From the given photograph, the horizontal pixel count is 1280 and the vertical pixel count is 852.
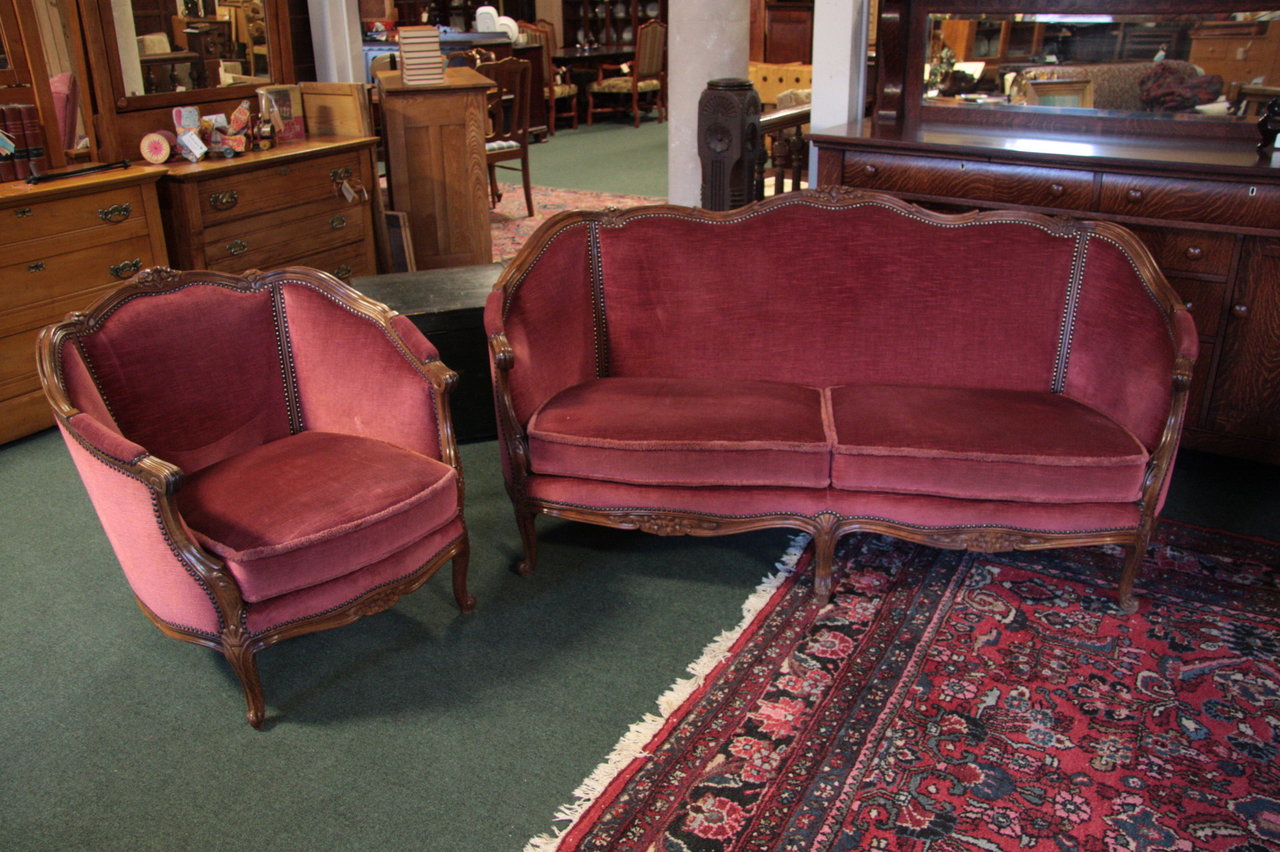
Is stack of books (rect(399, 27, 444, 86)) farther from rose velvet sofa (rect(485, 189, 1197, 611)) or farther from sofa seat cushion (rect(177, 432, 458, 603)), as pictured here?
sofa seat cushion (rect(177, 432, 458, 603))

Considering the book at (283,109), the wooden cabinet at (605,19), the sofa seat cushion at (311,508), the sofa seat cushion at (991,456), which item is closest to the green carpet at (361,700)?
the sofa seat cushion at (311,508)

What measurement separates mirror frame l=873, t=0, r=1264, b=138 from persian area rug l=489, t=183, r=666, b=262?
2954mm

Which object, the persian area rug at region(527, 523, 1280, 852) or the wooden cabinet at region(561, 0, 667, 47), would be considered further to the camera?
the wooden cabinet at region(561, 0, 667, 47)

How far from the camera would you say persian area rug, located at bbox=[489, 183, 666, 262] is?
6809 millimetres

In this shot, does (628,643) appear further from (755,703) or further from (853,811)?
(853,811)

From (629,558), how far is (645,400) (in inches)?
18.9

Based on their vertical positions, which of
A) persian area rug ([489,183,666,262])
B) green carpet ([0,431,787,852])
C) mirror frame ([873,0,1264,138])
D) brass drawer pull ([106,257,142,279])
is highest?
mirror frame ([873,0,1264,138])

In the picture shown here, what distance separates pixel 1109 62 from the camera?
12.5ft

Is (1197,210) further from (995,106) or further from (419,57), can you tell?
(419,57)

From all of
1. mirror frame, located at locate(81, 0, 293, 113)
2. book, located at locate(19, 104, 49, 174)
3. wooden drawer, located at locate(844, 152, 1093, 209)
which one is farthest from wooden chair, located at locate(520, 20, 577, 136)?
wooden drawer, located at locate(844, 152, 1093, 209)

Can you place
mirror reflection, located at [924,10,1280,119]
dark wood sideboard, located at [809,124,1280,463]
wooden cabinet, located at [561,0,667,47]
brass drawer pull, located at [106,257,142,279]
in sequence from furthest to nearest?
wooden cabinet, located at [561,0,667,47] → brass drawer pull, located at [106,257,142,279] → mirror reflection, located at [924,10,1280,119] → dark wood sideboard, located at [809,124,1280,463]

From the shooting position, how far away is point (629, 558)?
3.11 metres

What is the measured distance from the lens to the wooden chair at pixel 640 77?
11.1m

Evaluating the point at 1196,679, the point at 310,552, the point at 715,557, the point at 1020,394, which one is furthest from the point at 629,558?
the point at 1196,679
